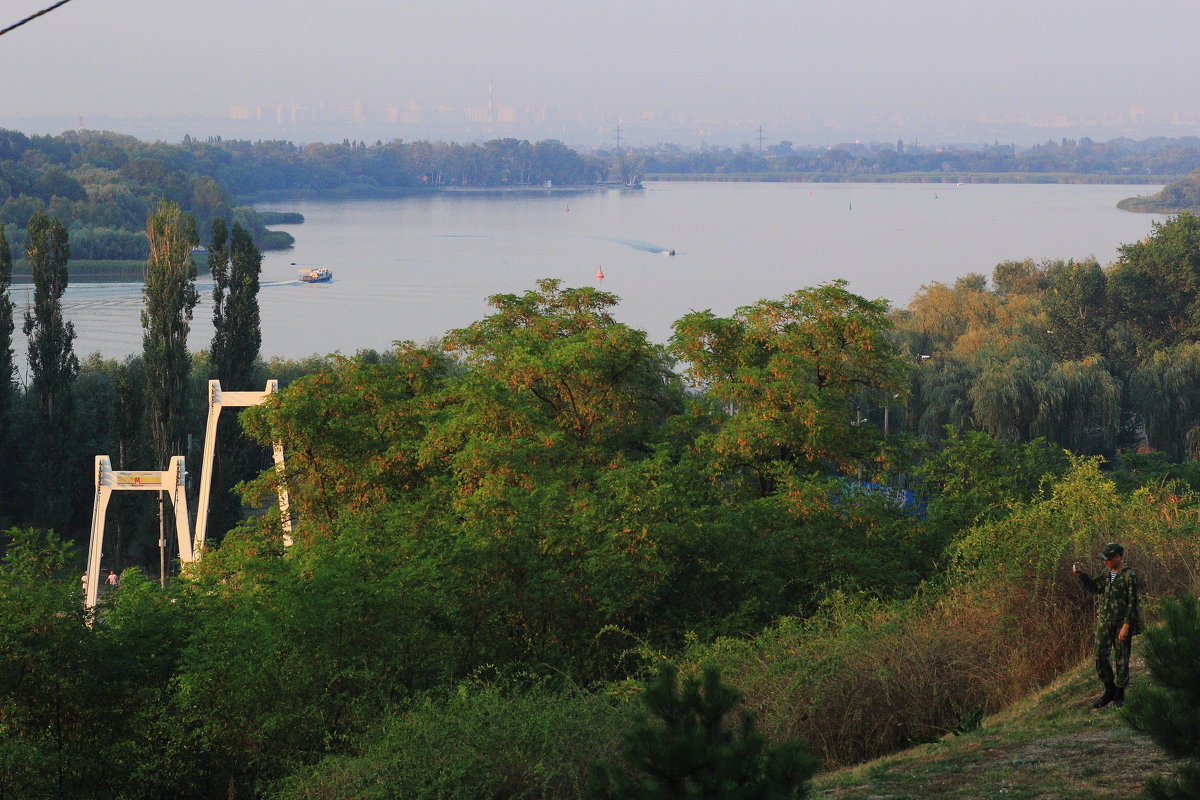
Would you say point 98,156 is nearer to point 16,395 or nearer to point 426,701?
point 16,395

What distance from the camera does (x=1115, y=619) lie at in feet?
21.6

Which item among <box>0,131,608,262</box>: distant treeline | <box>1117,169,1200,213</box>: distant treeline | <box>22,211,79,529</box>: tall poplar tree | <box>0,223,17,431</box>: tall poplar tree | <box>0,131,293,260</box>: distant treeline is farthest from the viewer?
<box>1117,169,1200,213</box>: distant treeline

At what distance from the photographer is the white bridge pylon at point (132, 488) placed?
1714cm

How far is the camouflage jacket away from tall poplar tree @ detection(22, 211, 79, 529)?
2257 centimetres

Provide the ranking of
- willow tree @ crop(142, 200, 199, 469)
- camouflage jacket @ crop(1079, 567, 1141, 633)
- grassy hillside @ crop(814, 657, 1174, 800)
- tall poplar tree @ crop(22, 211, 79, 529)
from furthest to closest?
tall poplar tree @ crop(22, 211, 79, 529) < willow tree @ crop(142, 200, 199, 469) < camouflage jacket @ crop(1079, 567, 1141, 633) < grassy hillside @ crop(814, 657, 1174, 800)

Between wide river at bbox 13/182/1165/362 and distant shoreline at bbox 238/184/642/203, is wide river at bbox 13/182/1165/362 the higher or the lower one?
the lower one

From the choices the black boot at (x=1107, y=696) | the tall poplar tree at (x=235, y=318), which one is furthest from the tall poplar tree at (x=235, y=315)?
the black boot at (x=1107, y=696)

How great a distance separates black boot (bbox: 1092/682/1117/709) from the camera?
6797mm

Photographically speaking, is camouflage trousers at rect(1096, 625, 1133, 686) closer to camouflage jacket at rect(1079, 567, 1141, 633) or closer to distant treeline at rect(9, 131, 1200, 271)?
camouflage jacket at rect(1079, 567, 1141, 633)

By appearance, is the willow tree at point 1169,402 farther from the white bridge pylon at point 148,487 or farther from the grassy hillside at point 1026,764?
the grassy hillside at point 1026,764

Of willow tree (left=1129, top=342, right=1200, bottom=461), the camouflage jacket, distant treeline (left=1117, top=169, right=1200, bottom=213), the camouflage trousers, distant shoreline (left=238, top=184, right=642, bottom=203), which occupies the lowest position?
willow tree (left=1129, top=342, right=1200, bottom=461)

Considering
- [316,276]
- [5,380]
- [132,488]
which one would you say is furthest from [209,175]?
[132,488]

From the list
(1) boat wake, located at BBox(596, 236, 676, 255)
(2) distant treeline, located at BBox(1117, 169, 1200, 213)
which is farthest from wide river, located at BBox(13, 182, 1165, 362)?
(2) distant treeline, located at BBox(1117, 169, 1200, 213)

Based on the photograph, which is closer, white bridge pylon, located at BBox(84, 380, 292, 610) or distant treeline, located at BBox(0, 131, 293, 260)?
white bridge pylon, located at BBox(84, 380, 292, 610)
